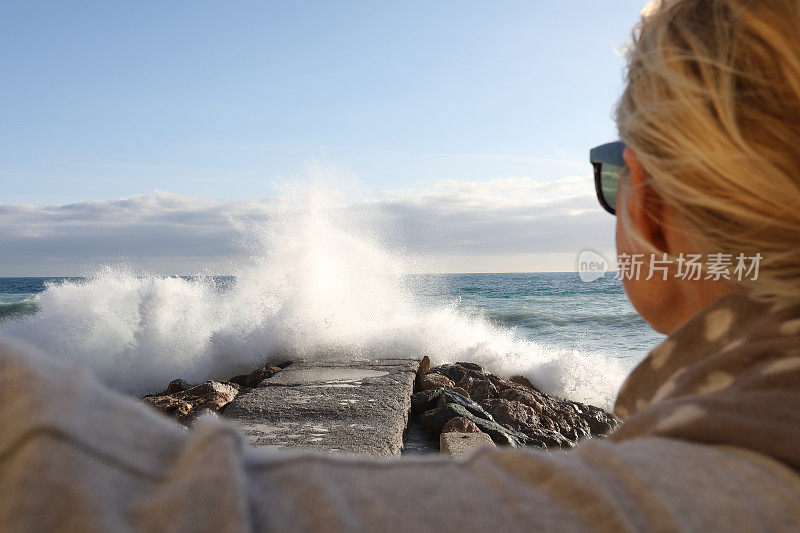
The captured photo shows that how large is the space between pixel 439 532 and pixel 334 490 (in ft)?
0.25

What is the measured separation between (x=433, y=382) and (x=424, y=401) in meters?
0.94

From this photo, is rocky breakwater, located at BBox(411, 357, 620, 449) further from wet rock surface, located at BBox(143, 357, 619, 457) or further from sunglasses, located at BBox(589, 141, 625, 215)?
sunglasses, located at BBox(589, 141, 625, 215)

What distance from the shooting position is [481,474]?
18.5 inches

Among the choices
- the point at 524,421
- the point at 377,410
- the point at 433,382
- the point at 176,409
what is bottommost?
the point at 524,421

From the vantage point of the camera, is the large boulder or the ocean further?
the ocean

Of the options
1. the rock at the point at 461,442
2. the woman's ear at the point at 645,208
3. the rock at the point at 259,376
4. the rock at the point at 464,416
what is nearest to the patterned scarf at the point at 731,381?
the woman's ear at the point at 645,208

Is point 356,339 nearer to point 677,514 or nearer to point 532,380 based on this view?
point 532,380

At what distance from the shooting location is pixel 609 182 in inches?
41.1

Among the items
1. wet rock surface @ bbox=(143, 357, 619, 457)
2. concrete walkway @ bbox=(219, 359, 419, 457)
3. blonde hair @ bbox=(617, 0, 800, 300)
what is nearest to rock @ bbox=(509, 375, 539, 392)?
wet rock surface @ bbox=(143, 357, 619, 457)

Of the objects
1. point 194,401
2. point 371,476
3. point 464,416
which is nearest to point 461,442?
point 464,416

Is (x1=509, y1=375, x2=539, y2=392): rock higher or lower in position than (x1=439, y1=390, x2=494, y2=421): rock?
lower

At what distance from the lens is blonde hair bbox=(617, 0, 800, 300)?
2.16 feet

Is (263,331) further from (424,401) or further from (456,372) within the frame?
(424,401)

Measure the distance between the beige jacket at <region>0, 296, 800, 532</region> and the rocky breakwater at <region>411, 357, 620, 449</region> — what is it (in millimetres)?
3386
